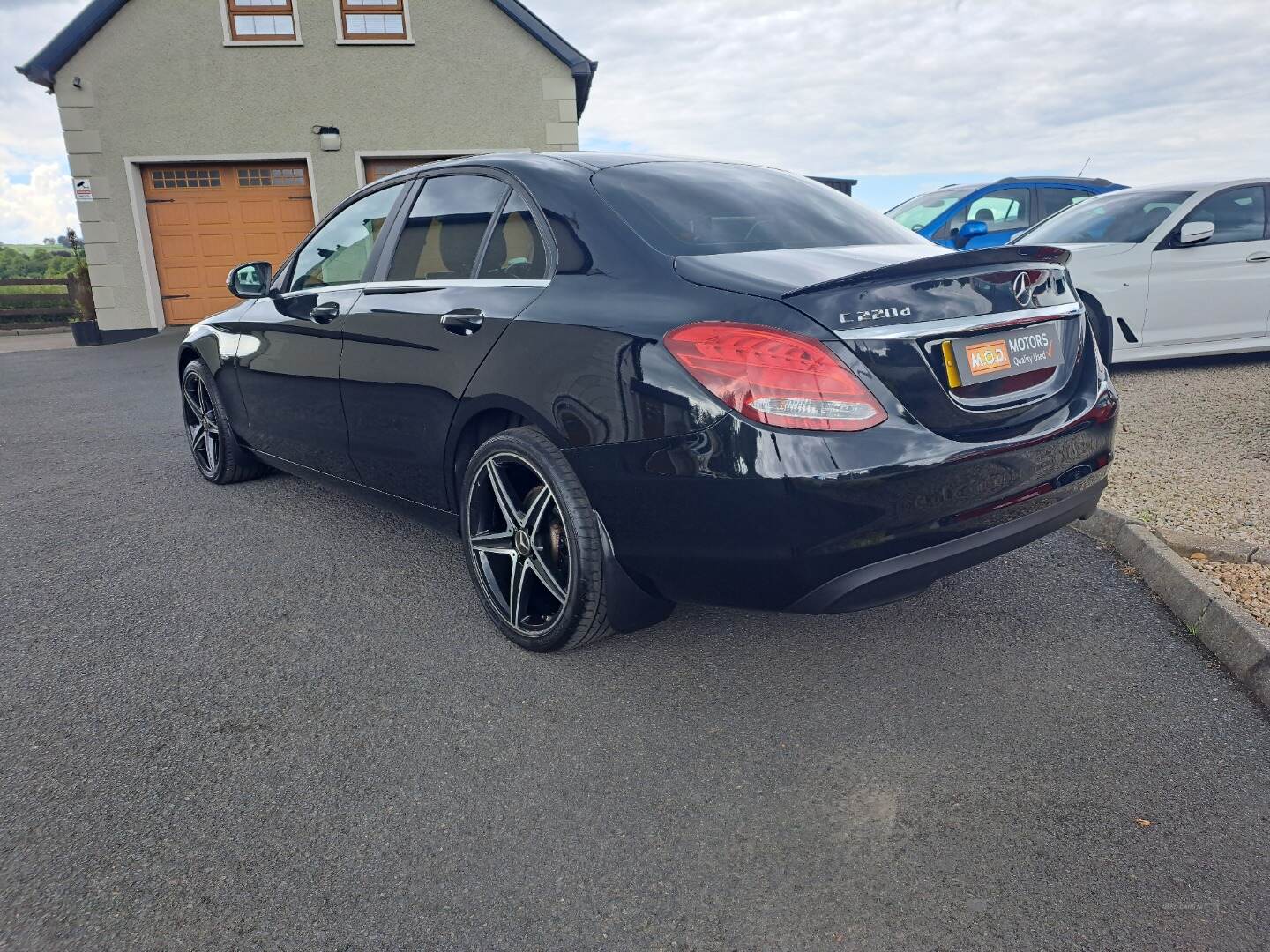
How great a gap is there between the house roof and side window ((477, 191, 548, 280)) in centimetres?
1283

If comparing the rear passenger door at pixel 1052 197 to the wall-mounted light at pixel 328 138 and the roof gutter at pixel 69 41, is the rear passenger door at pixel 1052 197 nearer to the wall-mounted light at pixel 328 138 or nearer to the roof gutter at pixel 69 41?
the wall-mounted light at pixel 328 138

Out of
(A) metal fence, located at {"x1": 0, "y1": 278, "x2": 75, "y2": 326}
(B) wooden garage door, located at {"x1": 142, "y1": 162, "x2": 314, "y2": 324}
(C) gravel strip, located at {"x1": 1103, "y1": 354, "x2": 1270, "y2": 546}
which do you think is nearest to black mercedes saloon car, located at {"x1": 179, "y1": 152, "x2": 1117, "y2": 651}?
(C) gravel strip, located at {"x1": 1103, "y1": 354, "x2": 1270, "y2": 546}

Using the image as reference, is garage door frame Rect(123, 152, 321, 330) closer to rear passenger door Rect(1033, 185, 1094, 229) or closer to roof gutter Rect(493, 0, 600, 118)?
roof gutter Rect(493, 0, 600, 118)

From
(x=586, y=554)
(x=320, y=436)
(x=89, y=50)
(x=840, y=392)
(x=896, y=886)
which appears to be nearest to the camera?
(x=896, y=886)

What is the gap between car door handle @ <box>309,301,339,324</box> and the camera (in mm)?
3695

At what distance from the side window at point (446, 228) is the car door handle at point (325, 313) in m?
0.36

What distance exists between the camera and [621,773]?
2.27m

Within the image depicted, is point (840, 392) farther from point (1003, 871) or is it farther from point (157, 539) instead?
point (157, 539)

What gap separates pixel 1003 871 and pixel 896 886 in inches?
9.3

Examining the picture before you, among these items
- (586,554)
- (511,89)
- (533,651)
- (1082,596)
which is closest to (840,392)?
(586,554)

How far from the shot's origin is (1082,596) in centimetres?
324

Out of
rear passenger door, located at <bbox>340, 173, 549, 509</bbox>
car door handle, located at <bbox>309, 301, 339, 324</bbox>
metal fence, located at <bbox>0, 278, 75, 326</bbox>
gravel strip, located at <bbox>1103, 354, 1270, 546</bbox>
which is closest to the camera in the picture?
rear passenger door, located at <bbox>340, 173, 549, 509</bbox>

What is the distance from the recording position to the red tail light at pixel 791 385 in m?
2.16

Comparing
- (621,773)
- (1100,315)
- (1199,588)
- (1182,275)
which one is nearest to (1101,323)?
(1100,315)
